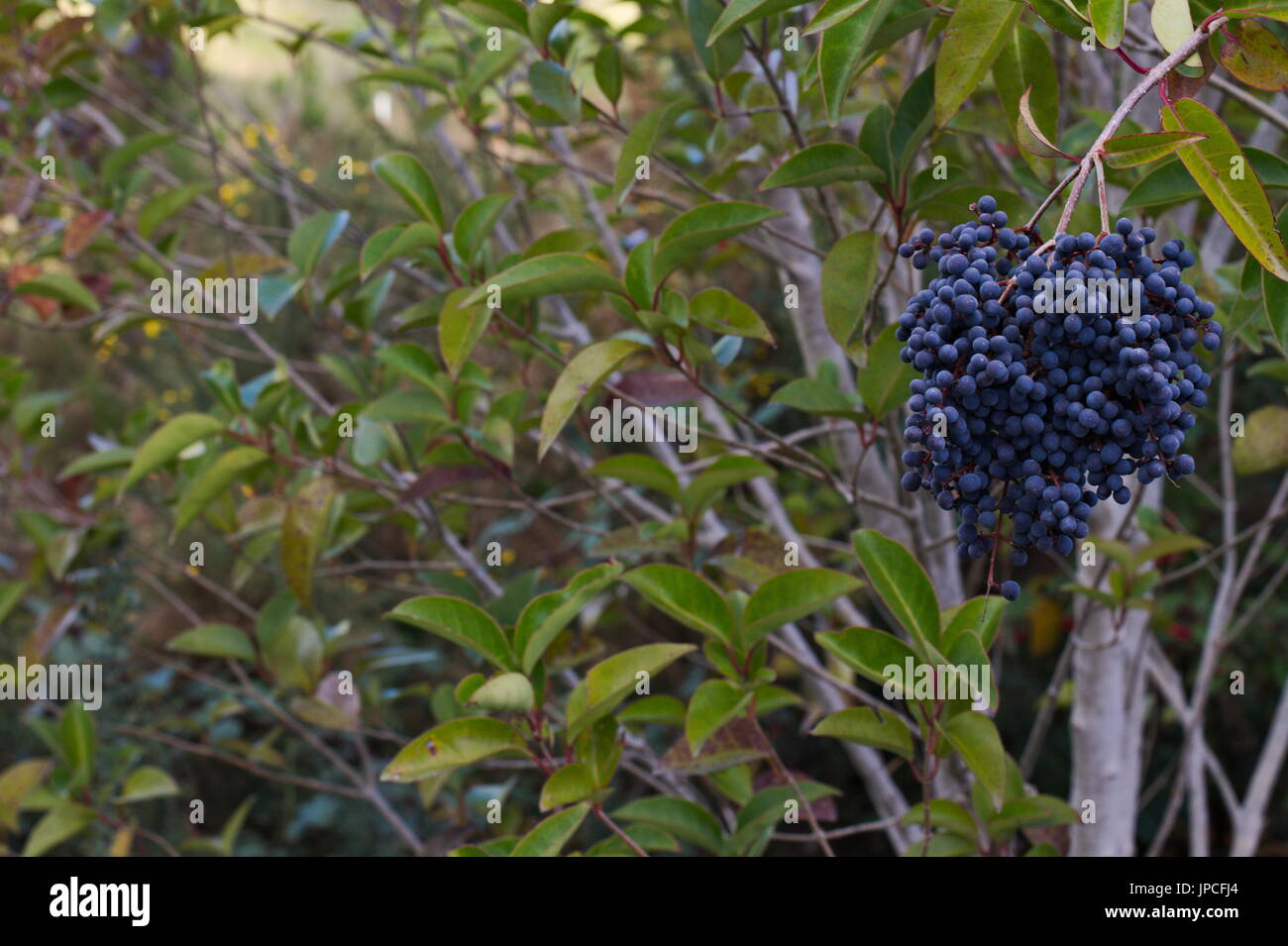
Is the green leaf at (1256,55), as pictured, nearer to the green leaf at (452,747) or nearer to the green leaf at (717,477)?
the green leaf at (717,477)

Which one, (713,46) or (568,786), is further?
(713,46)

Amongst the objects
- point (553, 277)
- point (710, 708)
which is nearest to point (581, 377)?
point (553, 277)

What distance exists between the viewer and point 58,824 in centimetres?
171

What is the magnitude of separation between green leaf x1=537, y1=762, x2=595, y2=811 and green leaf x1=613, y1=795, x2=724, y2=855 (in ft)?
0.41

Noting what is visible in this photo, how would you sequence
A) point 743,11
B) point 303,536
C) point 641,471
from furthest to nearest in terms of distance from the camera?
point 303,536
point 641,471
point 743,11

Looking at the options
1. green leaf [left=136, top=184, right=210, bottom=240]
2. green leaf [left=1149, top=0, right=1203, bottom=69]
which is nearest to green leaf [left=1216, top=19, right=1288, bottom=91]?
green leaf [left=1149, top=0, right=1203, bottom=69]

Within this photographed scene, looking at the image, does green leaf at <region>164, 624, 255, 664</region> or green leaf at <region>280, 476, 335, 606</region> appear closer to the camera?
green leaf at <region>280, 476, 335, 606</region>

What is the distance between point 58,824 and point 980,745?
1.49 m

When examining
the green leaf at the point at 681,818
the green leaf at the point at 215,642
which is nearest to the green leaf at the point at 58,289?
the green leaf at the point at 215,642

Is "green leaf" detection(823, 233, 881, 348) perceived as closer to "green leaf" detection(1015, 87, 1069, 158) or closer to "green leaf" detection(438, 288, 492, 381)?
"green leaf" detection(1015, 87, 1069, 158)

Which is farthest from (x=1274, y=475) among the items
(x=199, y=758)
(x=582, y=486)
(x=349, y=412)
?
(x=199, y=758)

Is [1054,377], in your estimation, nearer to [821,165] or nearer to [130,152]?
[821,165]

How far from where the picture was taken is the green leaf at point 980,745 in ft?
3.18

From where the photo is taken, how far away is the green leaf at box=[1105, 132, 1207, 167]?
0.68 m
